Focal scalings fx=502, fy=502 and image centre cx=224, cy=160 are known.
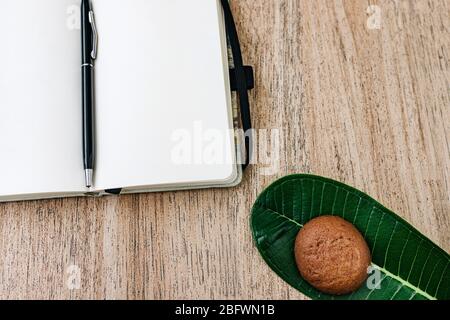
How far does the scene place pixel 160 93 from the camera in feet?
1.95

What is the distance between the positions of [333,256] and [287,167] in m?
0.13

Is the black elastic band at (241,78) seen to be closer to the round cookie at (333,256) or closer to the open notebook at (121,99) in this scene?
the open notebook at (121,99)

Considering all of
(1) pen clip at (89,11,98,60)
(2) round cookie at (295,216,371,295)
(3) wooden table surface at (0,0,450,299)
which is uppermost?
(1) pen clip at (89,11,98,60)

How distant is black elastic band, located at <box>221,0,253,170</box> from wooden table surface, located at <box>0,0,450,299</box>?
0.06 feet

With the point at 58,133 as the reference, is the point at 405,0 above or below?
above

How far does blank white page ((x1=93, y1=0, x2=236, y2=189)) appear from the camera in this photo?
0.57 metres

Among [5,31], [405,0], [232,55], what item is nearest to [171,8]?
[232,55]

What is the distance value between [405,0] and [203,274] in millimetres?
436

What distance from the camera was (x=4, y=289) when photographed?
571mm

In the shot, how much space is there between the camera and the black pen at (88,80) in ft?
1.88

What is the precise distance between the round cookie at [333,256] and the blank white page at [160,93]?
117 millimetres

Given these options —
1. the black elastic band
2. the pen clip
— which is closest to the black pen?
the pen clip

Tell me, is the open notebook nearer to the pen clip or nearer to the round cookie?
the pen clip

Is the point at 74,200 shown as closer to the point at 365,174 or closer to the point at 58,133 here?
the point at 58,133
